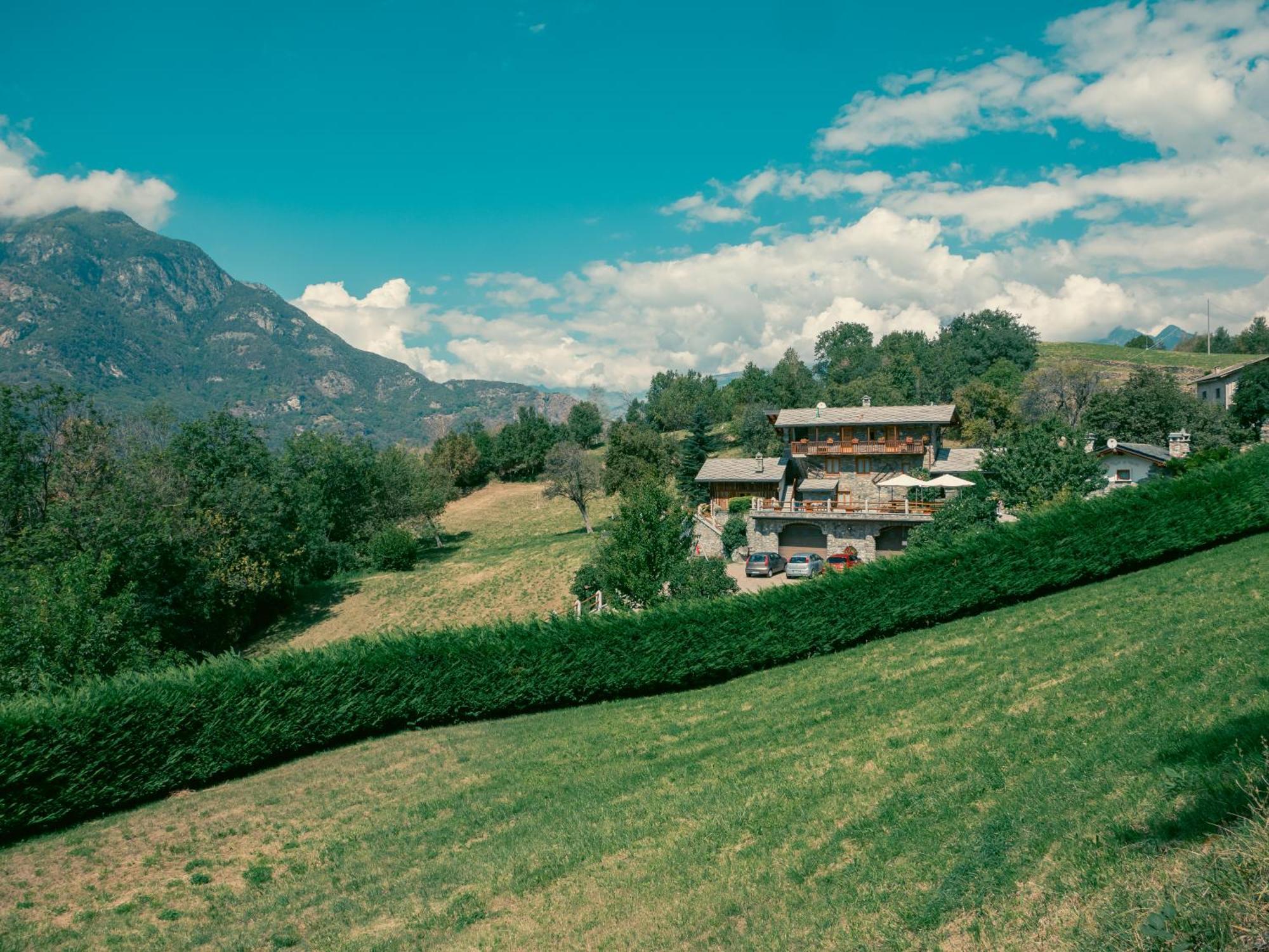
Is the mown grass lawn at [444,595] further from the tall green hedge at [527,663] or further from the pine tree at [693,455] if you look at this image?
the tall green hedge at [527,663]

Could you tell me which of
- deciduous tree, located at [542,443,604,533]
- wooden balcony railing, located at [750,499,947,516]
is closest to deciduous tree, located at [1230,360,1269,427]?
wooden balcony railing, located at [750,499,947,516]

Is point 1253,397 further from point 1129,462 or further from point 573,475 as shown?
point 573,475

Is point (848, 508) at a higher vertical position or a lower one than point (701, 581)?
higher

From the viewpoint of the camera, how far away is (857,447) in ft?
154

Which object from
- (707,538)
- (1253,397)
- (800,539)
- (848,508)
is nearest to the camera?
(848,508)

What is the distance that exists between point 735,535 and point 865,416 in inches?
550

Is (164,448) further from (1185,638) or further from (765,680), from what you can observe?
(1185,638)

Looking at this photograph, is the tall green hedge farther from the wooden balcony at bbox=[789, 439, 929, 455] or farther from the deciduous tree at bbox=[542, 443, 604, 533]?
the deciduous tree at bbox=[542, 443, 604, 533]

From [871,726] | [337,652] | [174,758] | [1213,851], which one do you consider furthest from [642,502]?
[1213,851]

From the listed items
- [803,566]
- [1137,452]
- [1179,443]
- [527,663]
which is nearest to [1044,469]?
[803,566]

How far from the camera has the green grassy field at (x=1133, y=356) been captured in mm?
93750

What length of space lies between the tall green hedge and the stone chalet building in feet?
48.6

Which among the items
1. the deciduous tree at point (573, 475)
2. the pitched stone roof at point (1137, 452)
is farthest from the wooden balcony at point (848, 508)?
the deciduous tree at point (573, 475)

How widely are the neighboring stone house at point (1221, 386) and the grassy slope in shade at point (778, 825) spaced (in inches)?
2444
